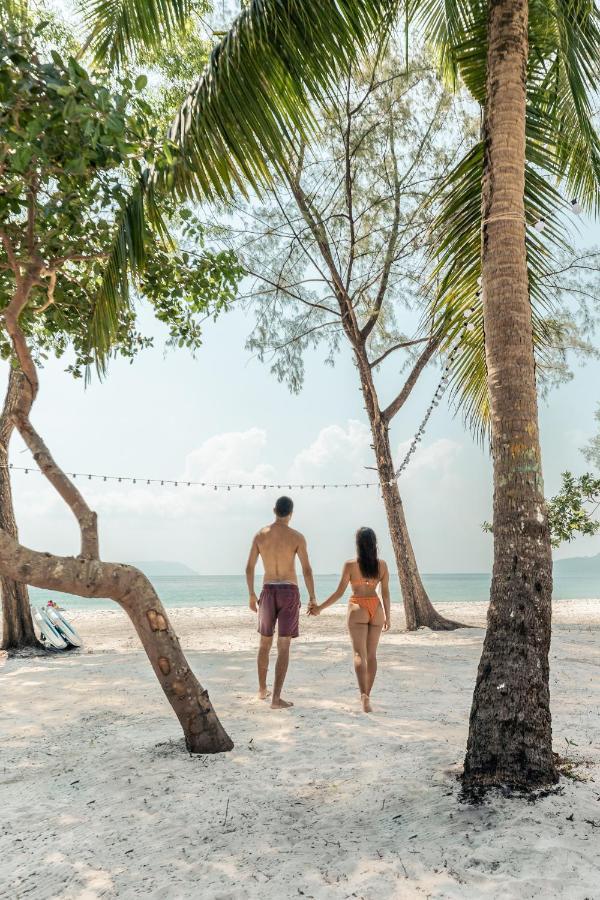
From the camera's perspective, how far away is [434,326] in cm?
522

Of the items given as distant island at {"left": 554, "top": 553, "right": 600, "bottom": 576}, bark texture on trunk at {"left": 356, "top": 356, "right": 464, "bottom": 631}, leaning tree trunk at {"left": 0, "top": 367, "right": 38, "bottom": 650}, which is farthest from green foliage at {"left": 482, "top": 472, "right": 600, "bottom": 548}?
distant island at {"left": 554, "top": 553, "right": 600, "bottom": 576}

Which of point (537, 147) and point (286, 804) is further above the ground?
point (537, 147)

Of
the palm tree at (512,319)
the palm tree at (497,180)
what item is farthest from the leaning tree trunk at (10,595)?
the palm tree at (512,319)

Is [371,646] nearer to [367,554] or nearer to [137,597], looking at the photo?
[367,554]

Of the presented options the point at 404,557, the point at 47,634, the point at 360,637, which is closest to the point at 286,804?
the point at 360,637

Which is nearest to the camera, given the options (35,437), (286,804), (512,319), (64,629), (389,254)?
(286,804)

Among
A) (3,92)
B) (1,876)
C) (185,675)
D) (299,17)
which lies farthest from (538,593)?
(3,92)

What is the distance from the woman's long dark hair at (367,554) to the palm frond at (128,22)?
162 inches

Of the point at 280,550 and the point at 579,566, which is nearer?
the point at 280,550

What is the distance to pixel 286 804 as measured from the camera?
11.5 ft

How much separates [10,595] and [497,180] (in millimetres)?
8686

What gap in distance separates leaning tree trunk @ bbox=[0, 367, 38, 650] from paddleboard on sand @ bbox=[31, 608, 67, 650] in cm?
9

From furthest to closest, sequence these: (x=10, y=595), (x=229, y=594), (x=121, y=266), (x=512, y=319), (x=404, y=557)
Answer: (x=229, y=594) < (x=404, y=557) < (x=10, y=595) < (x=121, y=266) < (x=512, y=319)

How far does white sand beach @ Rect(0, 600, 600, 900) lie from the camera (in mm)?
2738
